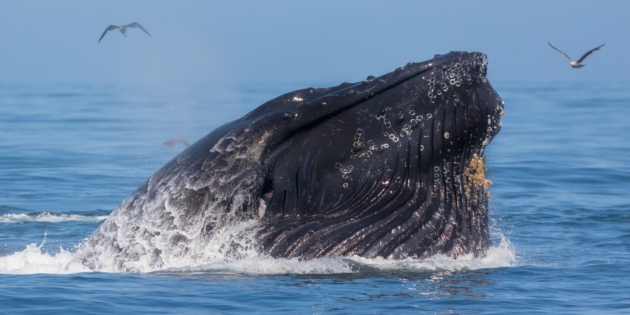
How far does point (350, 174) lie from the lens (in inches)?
327

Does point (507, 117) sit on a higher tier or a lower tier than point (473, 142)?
higher

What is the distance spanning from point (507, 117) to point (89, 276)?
2997cm

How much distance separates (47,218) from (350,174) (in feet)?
23.8

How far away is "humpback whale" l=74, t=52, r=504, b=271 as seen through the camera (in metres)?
8.26

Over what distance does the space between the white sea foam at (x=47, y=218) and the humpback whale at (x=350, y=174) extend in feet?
20.2

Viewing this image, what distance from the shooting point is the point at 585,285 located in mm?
9211

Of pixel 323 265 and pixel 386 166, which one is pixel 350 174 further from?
pixel 323 265

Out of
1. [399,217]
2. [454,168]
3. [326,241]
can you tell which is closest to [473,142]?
[454,168]

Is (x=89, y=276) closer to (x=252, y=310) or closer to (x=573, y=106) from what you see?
(x=252, y=310)

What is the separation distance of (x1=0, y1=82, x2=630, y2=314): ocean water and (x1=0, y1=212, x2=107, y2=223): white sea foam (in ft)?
0.09

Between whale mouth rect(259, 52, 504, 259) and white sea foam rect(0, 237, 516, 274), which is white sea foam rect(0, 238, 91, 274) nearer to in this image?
white sea foam rect(0, 237, 516, 274)

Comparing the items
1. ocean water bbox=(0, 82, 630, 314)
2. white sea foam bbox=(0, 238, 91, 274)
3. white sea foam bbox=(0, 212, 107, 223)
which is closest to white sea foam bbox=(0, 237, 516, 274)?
ocean water bbox=(0, 82, 630, 314)

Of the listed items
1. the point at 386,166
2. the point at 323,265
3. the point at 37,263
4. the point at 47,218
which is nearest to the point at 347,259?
the point at 323,265

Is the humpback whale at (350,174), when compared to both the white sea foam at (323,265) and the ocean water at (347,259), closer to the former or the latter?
the white sea foam at (323,265)
